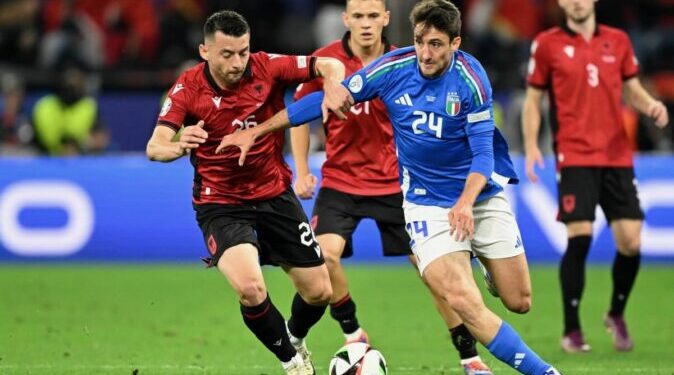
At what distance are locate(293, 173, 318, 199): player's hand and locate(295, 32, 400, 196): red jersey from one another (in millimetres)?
298

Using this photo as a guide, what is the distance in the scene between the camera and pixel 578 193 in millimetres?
9664

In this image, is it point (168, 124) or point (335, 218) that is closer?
point (168, 124)

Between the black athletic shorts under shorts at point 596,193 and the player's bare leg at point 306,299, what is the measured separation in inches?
85.8

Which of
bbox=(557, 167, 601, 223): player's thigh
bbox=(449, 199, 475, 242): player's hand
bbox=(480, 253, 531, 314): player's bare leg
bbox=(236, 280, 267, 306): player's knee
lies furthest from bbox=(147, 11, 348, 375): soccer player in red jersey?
bbox=(557, 167, 601, 223): player's thigh

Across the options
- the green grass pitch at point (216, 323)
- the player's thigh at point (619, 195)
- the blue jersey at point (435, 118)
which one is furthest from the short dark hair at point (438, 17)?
the player's thigh at point (619, 195)

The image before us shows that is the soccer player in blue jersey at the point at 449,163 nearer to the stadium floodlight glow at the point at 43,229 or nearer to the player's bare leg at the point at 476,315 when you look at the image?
the player's bare leg at the point at 476,315

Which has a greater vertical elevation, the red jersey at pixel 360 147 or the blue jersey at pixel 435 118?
the blue jersey at pixel 435 118

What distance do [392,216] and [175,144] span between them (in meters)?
2.22

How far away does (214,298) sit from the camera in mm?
12539

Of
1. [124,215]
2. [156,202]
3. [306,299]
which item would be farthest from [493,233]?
[124,215]

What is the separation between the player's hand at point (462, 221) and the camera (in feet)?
23.4

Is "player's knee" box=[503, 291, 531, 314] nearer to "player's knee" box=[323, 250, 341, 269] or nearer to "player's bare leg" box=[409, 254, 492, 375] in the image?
"player's bare leg" box=[409, 254, 492, 375]

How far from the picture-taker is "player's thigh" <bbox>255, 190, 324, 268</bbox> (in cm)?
820

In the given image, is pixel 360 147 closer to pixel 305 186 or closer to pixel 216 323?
pixel 305 186
